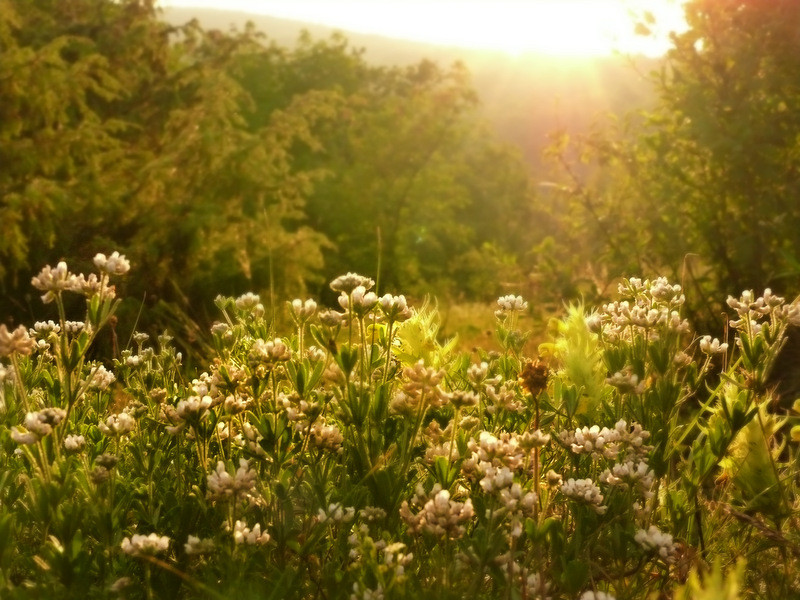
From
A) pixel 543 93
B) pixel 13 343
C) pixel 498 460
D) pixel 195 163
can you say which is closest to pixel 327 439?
pixel 498 460

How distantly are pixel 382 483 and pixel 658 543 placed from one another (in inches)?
29.5

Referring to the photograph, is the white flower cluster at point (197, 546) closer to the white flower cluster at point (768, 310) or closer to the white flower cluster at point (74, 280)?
the white flower cluster at point (74, 280)

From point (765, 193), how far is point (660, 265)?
3.42ft

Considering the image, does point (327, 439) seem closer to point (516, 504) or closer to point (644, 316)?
point (516, 504)

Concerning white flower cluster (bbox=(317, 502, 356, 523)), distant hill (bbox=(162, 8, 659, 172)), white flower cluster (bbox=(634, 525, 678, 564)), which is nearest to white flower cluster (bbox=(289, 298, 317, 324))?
white flower cluster (bbox=(317, 502, 356, 523))

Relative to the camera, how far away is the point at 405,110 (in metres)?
26.6

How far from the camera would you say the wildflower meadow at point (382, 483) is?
A: 6.56 feet

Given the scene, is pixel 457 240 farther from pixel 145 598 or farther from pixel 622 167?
pixel 145 598

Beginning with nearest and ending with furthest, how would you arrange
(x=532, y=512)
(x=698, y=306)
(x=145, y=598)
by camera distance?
1. (x=532, y=512)
2. (x=145, y=598)
3. (x=698, y=306)

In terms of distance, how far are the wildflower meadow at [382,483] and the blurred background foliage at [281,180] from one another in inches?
40.0

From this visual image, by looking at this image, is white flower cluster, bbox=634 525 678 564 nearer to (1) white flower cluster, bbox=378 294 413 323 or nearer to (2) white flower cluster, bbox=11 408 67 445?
(1) white flower cluster, bbox=378 294 413 323

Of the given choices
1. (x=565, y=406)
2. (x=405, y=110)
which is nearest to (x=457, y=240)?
(x=405, y=110)

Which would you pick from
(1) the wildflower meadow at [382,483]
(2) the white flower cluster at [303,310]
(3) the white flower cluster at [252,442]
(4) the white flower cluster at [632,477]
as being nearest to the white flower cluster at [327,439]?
(1) the wildflower meadow at [382,483]

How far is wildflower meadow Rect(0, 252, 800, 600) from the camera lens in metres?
2.00
